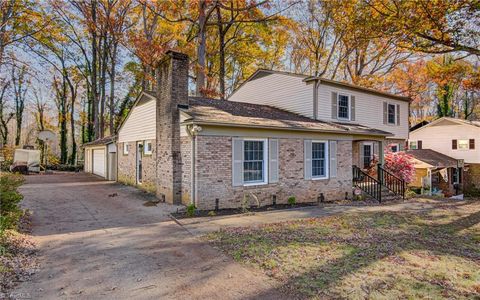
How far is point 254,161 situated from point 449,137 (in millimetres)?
25197

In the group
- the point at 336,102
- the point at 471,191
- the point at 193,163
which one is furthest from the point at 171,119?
the point at 471,191

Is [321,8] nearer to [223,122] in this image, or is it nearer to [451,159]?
[451,159]

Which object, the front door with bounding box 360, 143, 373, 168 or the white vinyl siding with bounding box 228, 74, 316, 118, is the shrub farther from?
the white vinyl siding with bounding box 228, 74, 316, 118

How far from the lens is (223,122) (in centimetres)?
965

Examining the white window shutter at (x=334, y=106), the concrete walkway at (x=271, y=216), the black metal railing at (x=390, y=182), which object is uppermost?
the white window shutter at (x=334, y=106)

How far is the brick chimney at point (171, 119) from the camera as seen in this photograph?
10734 mm

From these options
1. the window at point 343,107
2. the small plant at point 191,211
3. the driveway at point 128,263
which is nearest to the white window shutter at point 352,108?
the window at point 343,107

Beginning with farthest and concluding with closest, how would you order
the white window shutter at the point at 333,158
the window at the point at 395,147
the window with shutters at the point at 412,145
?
1. the window with shutters at the point at 412,145
2. the window at the point at 395,147
3. the white window shutter at the point at 333,158

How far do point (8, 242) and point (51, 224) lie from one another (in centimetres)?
246

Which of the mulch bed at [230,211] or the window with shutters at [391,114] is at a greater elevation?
the window with shutters at [391,114]

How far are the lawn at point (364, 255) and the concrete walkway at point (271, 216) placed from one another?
0.61 metres

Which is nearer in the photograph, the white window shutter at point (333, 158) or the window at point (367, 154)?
the white window shutter at point (333, 158)

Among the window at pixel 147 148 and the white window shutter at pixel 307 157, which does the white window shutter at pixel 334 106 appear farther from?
the window at pixel 147 148

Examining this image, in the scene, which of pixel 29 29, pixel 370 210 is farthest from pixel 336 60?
pixel 29 29
